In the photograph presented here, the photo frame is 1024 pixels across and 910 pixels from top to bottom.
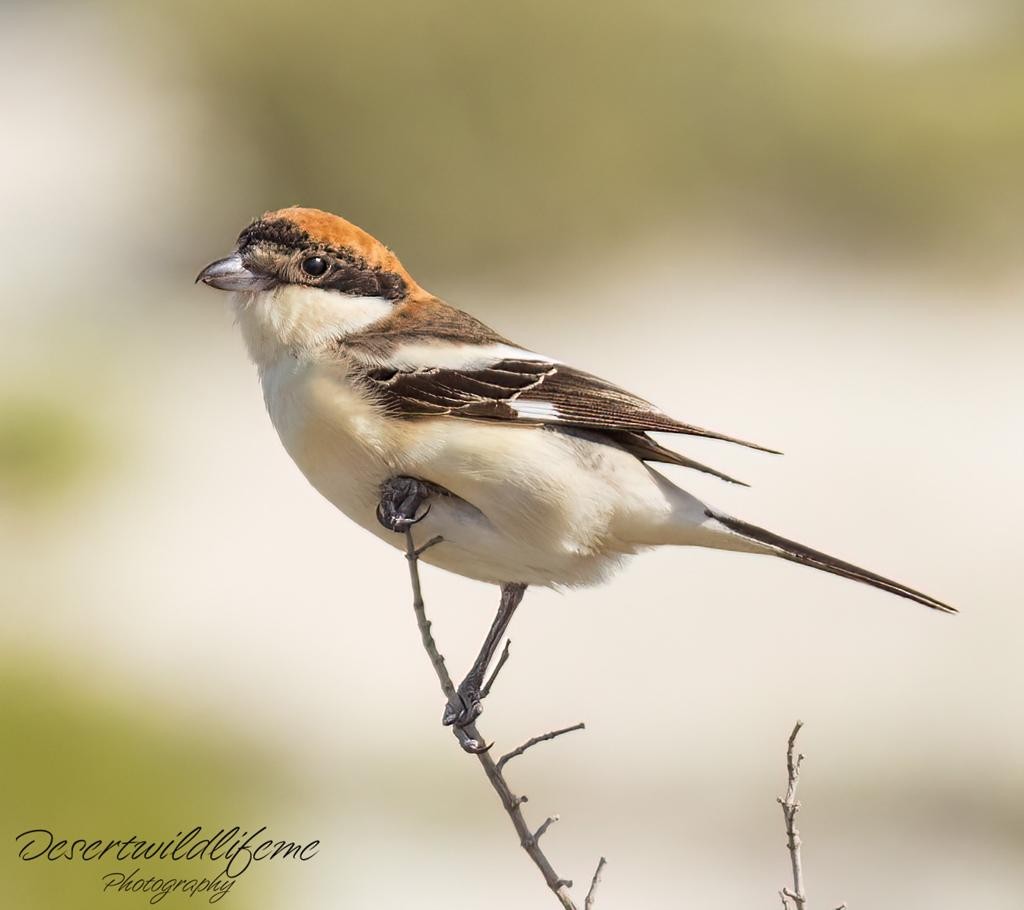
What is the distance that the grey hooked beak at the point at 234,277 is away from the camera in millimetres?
3119

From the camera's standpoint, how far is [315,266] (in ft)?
10.4

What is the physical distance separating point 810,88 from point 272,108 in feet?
15.4

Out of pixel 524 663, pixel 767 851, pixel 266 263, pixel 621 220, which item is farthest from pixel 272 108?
pixel 266 263

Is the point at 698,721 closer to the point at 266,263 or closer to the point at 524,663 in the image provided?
the point at 524,663

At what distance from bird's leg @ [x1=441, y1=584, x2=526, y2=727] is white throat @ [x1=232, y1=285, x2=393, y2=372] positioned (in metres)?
0.72

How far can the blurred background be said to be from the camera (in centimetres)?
746

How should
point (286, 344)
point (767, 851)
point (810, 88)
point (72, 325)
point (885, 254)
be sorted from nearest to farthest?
1. point (286, 344)
2. point (767, 851)
3. point (72, 325)
4. point (885, 254)
5. point (810, 88)

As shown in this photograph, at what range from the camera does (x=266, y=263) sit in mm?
3152

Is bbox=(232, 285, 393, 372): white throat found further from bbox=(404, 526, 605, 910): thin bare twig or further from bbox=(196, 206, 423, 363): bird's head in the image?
bbox=(404, 526, 605, 910): thin bare twig

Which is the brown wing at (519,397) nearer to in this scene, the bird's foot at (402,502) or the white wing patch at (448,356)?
the white wing patch at (448,356)

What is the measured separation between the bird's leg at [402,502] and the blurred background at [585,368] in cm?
417

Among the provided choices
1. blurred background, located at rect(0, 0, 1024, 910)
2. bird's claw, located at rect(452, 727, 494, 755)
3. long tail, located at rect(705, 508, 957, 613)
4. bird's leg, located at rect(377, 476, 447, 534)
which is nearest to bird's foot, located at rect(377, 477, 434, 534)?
bird's leg, located at rect(377, 476, 447, 534)

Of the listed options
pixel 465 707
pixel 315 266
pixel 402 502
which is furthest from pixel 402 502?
pixel 315 266

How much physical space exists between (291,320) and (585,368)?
7.99 m
